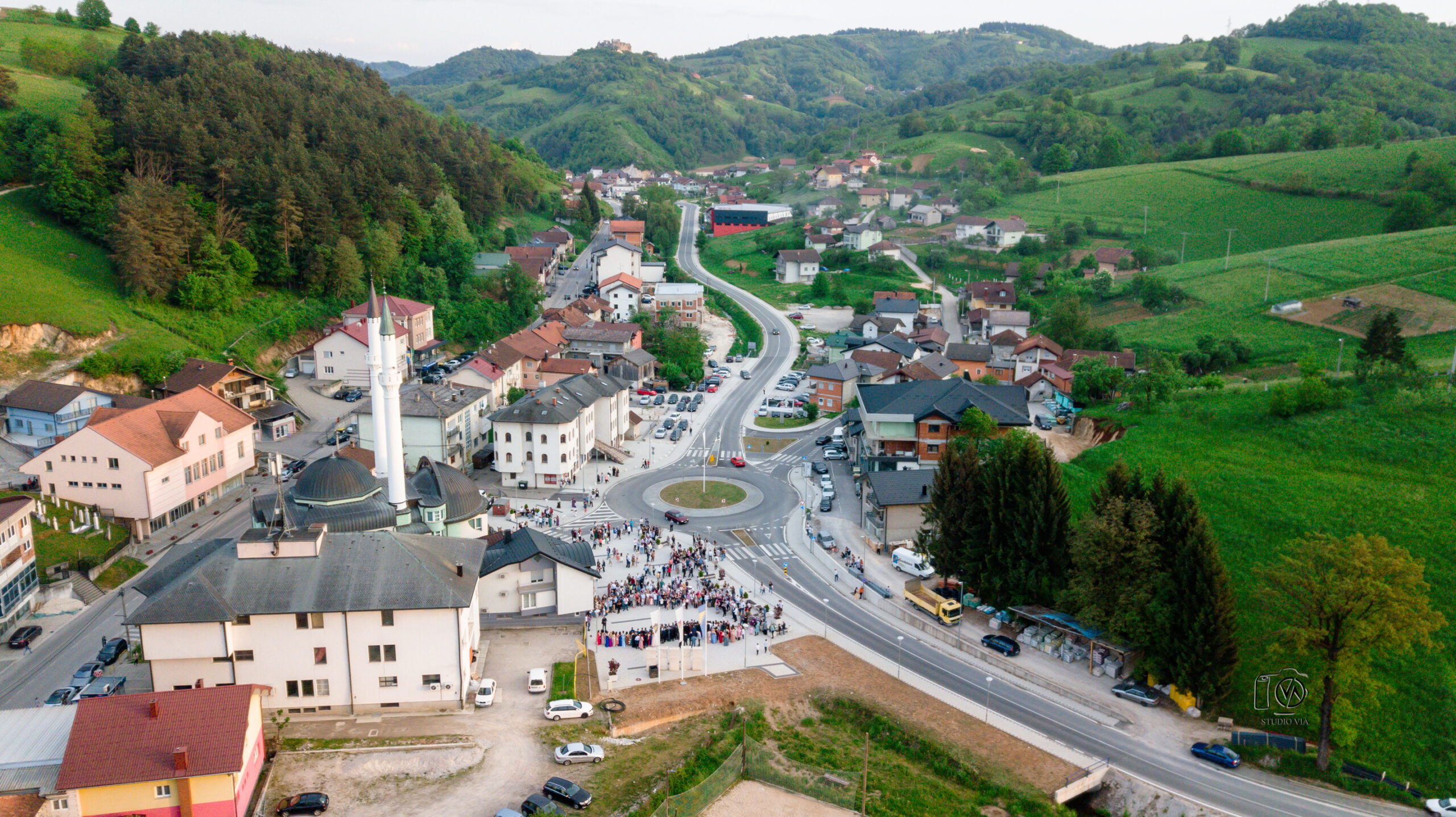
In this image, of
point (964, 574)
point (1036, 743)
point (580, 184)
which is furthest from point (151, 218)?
point (580, 184)

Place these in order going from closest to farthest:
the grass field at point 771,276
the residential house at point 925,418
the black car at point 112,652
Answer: the black car at point 112,652, the residential house at point 925,418, the grass field at point 771,276

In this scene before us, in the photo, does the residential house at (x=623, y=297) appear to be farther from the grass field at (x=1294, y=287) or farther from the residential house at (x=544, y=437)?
the grass field at (x=1294, y=287)

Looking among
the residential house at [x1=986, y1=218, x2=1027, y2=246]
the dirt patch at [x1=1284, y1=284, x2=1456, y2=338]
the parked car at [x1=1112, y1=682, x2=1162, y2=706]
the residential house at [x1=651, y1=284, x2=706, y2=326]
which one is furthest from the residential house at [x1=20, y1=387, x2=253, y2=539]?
the residential house at [x1=986, y1=218, x2=1027, y2=246]

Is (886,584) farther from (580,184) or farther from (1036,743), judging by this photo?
(580,184)

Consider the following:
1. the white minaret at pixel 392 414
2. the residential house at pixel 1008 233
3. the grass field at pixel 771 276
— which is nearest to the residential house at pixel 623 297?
the grass field at pixel 771 276

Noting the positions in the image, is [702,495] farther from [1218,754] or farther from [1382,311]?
[1382,311]
